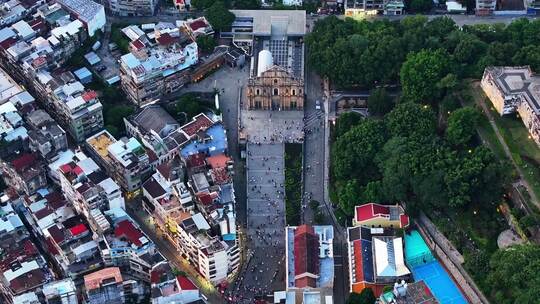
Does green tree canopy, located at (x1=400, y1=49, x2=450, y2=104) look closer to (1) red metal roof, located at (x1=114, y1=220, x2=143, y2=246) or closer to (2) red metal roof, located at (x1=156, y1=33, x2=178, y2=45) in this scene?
(2) red metal roof, located at (x1=156, y1=33, x2=178, y2=45)

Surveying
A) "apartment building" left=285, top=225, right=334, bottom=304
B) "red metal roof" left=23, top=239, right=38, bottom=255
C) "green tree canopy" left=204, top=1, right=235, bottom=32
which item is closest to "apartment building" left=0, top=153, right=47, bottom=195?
"red metal roof" left=23, top=239, right=38, bottom=255

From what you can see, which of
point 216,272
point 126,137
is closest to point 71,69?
point 126,137

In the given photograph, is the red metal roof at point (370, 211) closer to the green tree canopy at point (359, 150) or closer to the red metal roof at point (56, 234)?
the green tree canopy at point (359, 150)

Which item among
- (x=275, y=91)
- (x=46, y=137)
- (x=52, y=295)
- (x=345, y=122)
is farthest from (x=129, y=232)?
(x=345, y=122)

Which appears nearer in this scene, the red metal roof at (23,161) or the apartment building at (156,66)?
the red metal roof at (23,161)

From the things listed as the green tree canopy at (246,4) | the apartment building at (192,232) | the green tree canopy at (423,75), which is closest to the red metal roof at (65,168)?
the apartment building at (192,232)
